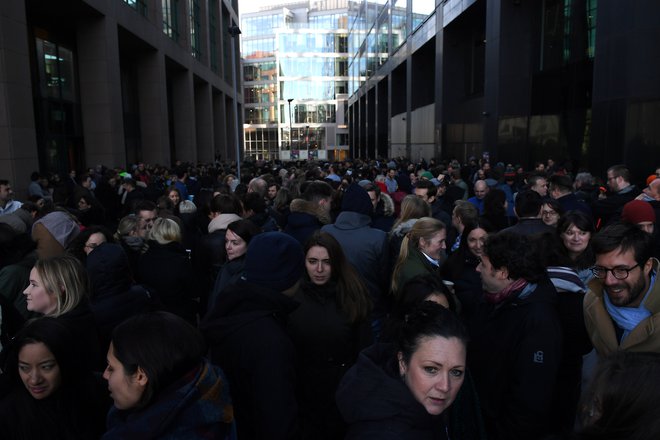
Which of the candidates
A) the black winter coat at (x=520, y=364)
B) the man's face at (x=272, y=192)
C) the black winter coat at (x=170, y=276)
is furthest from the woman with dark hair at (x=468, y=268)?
the man's face at (x=272, y=192)

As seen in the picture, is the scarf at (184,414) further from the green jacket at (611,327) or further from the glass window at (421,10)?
the glass window at (421,10)

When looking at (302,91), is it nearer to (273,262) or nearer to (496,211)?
(496,211)

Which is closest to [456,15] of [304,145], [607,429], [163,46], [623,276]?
[163,46]

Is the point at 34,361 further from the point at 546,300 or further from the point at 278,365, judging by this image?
the point at 546,300

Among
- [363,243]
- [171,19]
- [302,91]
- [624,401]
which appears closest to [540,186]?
[363,243]

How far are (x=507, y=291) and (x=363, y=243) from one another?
1.97m

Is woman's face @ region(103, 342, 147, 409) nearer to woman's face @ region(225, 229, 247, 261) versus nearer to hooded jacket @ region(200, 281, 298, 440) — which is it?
hooded jacket @ region(200, 281, 298, 440)

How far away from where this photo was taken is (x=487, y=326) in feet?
10.0

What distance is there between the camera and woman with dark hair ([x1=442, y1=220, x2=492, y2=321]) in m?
4.11

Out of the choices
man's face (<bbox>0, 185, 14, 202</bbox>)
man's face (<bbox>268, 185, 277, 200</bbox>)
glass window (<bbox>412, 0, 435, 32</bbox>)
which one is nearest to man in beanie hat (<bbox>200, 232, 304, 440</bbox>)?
man's face (<bbox>268, 185, 277, 200</bbox>)

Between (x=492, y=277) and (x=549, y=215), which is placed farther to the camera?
(x=549, y=215)

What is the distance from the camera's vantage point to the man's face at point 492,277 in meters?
3.04

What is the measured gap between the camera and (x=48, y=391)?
2477 mm

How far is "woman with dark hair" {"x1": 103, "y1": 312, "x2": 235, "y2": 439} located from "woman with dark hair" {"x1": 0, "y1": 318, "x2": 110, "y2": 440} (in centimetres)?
64
